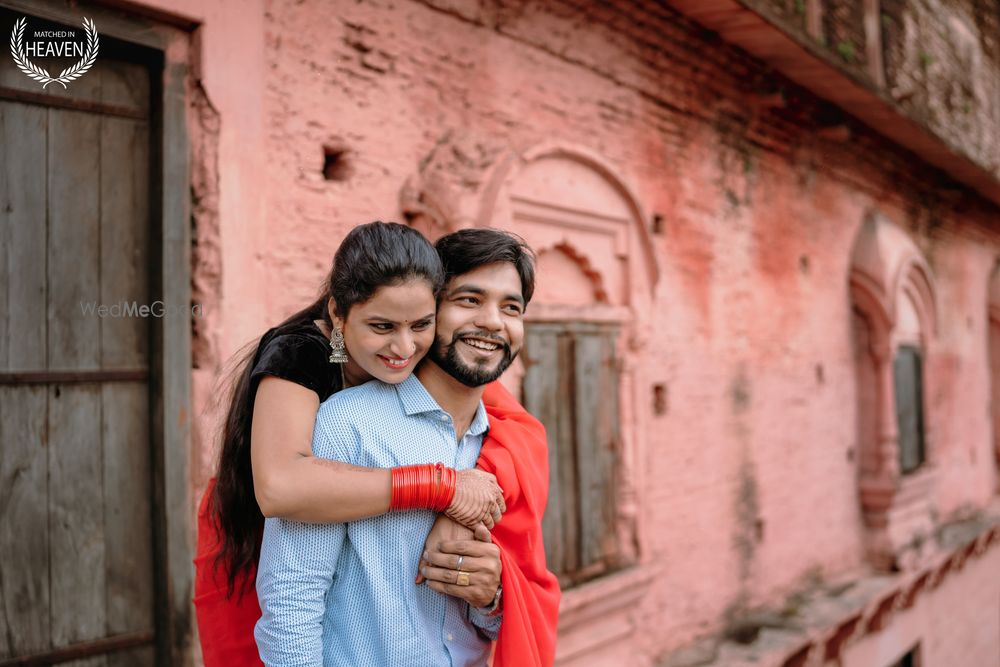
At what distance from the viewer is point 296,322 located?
2.07 m

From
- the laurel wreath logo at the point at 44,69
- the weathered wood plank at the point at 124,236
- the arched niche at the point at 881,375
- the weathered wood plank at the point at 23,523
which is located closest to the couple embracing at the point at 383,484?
the weathered wood plank at the point at 23,523

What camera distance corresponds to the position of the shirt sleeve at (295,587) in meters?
1.79

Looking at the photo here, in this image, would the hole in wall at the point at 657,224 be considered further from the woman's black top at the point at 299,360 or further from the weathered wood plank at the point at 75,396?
the woman's black top at the point at 299,360

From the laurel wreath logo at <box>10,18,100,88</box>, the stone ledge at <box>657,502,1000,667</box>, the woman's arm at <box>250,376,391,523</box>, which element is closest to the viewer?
the woman's arm at <box>250,376,391,523</box>

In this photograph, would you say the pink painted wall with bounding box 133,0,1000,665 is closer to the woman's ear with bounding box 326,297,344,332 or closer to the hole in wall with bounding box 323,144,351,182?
the hole in wall with bounding box 323,144,351,182

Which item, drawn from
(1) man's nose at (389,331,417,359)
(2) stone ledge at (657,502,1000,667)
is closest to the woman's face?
(1) man's nose at (389,331,417,359)

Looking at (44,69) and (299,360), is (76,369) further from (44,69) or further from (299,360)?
(299,360)

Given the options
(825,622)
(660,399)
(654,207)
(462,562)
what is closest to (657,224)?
(654,207)

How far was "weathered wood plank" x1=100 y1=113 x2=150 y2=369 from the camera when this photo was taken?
3006mm

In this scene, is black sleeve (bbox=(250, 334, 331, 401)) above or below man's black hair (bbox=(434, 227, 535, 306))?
below

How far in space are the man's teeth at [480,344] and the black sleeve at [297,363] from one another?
35 centimetres

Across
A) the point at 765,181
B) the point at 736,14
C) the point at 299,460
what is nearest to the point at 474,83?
the point at 736,14

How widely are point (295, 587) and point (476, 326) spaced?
75 centimetres

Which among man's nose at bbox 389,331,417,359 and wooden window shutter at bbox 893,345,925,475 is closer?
man's nose at bbox 389,331,417,359
